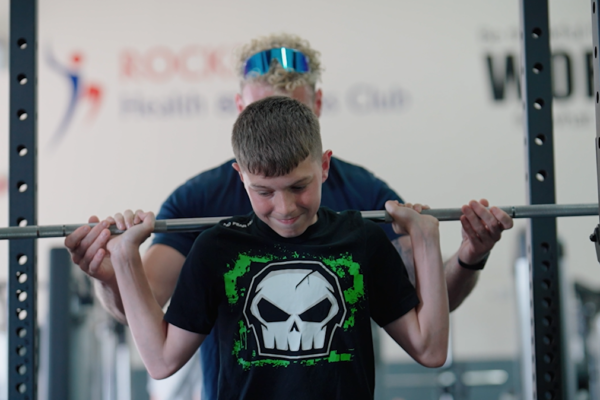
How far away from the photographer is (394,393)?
9.91 feet

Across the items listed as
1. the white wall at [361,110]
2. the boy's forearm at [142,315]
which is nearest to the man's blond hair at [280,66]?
the boy's forearm at [142,315]

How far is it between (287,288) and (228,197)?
37 centimetres

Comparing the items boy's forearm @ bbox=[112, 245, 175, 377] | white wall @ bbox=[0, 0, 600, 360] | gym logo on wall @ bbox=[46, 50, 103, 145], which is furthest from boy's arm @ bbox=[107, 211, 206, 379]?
gym logo on wall @ bbox=[46, 50, 103, 145]

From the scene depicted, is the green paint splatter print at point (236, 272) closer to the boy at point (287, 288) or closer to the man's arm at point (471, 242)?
the boy at point (287, 288)

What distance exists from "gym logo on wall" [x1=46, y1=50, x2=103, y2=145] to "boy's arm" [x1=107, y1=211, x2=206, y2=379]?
2353mm

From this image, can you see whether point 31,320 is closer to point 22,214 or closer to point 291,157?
point 22,214

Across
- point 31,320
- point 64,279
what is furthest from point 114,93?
point 31,320

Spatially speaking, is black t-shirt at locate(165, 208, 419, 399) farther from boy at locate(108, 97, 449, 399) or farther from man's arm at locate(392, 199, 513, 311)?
man's arm at locate(392, 199, 513, 311)

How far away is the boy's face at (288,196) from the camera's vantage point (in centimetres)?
88

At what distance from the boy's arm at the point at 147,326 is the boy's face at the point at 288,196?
218mm

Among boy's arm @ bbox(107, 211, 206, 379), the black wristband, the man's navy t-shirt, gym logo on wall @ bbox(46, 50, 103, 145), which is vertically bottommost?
boy's arm @ bbox(107, 211, 206, 379)

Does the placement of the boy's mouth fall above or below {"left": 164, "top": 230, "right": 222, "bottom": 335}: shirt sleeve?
above

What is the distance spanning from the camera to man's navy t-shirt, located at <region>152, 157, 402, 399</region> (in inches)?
48.6

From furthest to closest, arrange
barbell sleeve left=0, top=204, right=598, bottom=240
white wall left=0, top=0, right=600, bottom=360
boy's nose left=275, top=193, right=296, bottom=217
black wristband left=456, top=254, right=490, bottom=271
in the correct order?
1. white wall left=0, top=0, right=600, bottom=360
2. black wristband left=456, top=254, right=490, bottom=271
3. barbell sleeve left=0, top=204, right=598, bottom=240
4. boy's nose left=275, top=193, right=296, bottom=217
